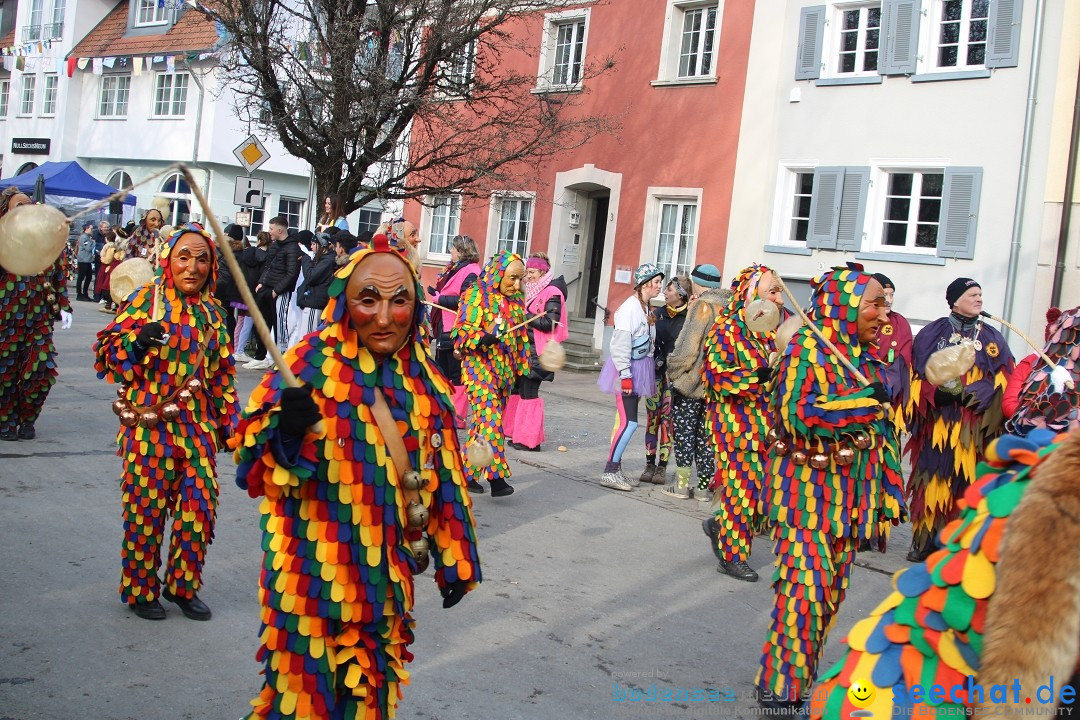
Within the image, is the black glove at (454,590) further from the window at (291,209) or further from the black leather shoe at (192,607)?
the window at (291,209)

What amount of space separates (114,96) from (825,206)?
28.0 metres

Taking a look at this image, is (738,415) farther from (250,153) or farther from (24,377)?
(250,153)

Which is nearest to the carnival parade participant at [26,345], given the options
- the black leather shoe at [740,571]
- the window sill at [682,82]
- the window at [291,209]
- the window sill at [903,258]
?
the black leather shoe at [740,571]

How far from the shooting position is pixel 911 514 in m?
7.78

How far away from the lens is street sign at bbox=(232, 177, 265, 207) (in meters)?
15.8

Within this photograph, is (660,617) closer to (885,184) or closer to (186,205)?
(885,184)

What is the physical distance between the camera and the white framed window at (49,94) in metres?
38.6

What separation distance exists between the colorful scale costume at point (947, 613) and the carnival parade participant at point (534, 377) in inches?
301

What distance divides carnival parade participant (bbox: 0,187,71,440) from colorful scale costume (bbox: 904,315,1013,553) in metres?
6.89

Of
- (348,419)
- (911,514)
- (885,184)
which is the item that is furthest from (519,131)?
(348,419)

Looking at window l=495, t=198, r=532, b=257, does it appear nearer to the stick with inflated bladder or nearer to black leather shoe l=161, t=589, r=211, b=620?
black leather shoe l=161, t=589, r=211, b=620

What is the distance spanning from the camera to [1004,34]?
49.4 ft

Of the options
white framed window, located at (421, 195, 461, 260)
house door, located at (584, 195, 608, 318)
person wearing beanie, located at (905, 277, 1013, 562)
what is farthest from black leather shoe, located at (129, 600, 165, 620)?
white framed window, located at (421, 195, 461, 260)

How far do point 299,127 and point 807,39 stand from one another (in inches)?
338
